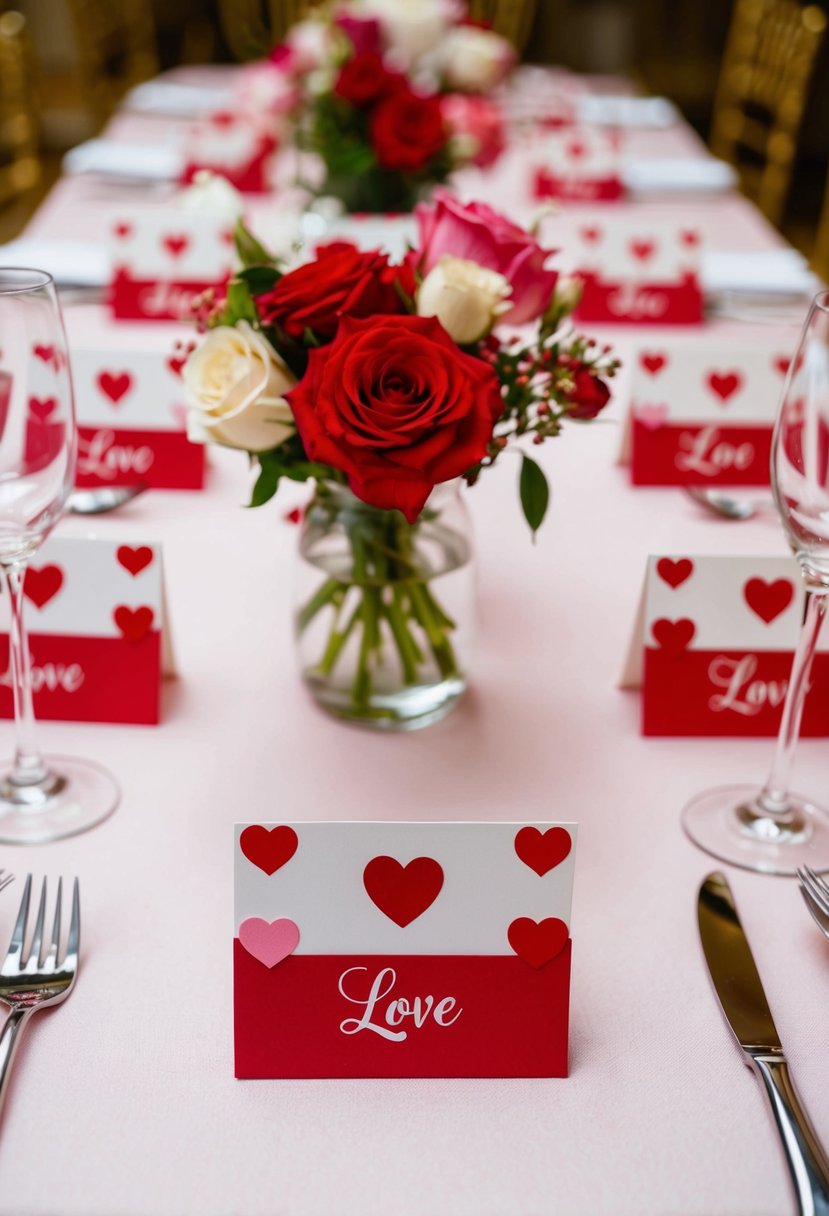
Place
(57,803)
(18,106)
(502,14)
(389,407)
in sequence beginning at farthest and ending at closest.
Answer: (502,14), (18,106), (57,803), (389,407)

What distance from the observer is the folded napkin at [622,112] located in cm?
332

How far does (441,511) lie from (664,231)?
1063 millimetres

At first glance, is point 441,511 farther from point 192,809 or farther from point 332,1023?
point 332,1023

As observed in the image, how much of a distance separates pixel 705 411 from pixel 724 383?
0.12 ft

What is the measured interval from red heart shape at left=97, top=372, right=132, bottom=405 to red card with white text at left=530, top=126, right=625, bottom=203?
1446 millimetres

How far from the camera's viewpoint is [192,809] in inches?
37.8

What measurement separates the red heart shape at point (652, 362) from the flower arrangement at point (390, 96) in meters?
0.78

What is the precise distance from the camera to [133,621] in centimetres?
104

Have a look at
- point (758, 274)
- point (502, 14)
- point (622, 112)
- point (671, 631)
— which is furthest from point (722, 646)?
point (502, 14)

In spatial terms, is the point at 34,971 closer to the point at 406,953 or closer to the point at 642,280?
the point at 406,953

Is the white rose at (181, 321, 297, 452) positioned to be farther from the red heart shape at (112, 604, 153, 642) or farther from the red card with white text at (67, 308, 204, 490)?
the red card with white text at (67, 308, 204, 490)

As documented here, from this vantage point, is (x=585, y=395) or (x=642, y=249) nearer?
(x=585, y=395)

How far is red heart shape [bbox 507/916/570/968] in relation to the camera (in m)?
0.73

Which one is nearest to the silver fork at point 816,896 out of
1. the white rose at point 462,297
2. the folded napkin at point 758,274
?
the white rose at point 462,297
